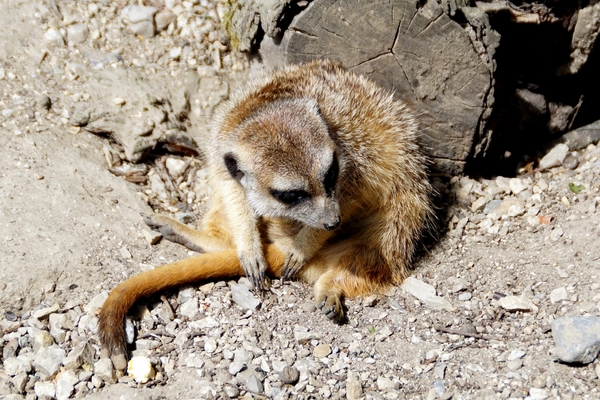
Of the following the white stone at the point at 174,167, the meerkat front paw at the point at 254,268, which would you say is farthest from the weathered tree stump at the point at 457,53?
the meerkat front paw at the point at 254,268

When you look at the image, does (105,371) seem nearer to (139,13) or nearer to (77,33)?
(77,33)

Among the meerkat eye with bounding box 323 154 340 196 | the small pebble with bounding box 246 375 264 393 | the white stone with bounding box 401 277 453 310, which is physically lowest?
the white stone with bounding box 401 277 453 310

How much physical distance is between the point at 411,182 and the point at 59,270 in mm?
1763

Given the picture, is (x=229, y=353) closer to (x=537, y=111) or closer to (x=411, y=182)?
(x=411, y=182)

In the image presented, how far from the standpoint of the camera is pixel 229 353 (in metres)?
2.53

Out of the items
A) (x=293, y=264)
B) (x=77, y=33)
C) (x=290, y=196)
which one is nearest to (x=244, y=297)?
(x=293, y=264)

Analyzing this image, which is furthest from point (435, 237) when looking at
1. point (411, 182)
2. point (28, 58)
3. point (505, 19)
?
point (28, 58)

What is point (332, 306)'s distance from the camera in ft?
9.16

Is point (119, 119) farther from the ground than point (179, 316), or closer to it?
farther from the ground

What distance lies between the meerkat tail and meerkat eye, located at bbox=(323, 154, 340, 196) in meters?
0.65

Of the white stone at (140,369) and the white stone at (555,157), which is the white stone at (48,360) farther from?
the white stone at (555,157)

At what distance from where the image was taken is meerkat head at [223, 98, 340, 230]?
2.55 m

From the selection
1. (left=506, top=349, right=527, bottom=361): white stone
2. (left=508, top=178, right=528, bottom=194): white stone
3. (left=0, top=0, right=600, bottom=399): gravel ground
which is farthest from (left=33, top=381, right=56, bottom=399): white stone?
(left=508, top=178, right=528, bottom=194): white stone

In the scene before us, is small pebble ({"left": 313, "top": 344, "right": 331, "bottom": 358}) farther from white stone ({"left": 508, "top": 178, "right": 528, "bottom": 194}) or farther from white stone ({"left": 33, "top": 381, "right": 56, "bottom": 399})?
white stone ({"left": 508, "top": 178, "right": 528, "bottom": 194})
